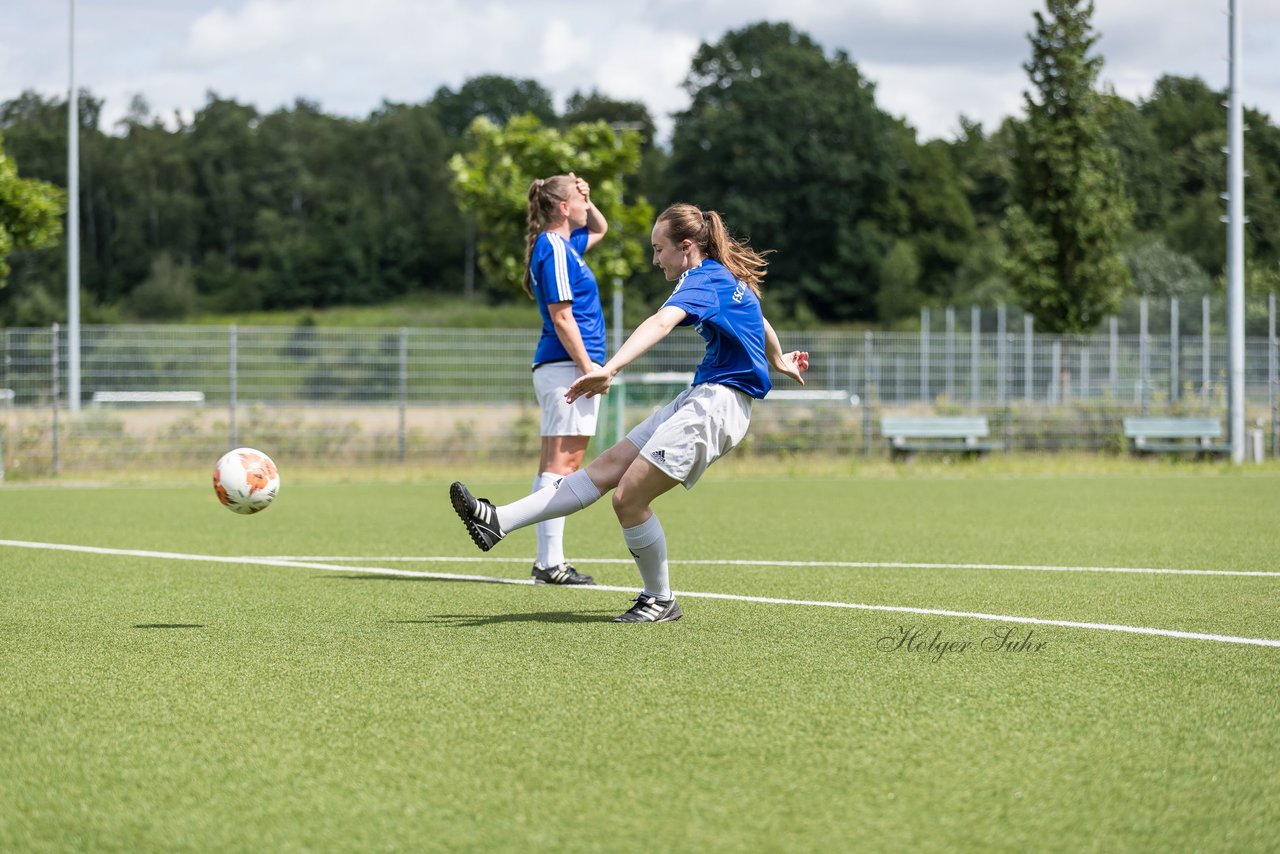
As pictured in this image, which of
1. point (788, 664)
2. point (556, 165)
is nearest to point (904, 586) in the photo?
point (788, 664)

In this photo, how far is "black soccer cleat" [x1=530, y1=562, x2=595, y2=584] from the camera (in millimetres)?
7641

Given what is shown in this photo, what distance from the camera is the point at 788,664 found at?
5.09 m

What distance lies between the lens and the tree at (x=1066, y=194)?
2889 centimetres

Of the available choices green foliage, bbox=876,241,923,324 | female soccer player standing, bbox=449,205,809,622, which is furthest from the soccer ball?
green foliage, bbox=876,241,923,324

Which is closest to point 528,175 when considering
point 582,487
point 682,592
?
point 682,592

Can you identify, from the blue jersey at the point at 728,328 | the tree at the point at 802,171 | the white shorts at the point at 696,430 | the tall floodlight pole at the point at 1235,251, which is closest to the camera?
the white shorts at the point at 696,430

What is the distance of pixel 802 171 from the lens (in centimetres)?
6894

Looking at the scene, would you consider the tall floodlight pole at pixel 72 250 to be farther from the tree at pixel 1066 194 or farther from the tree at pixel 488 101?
the tree at pixel 488 101

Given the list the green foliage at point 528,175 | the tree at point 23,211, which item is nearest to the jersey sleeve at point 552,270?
the tree at point 23,211

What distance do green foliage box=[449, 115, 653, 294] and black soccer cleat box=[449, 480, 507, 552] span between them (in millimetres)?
16190

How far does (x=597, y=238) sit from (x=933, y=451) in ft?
46.5

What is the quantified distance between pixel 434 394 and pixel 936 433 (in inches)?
→ 290

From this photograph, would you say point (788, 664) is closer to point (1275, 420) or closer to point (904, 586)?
point (904, 586)

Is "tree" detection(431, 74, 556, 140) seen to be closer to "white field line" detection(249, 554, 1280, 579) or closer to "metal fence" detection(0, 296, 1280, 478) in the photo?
"metal fence" detection(0, 296, 1280, 478)
